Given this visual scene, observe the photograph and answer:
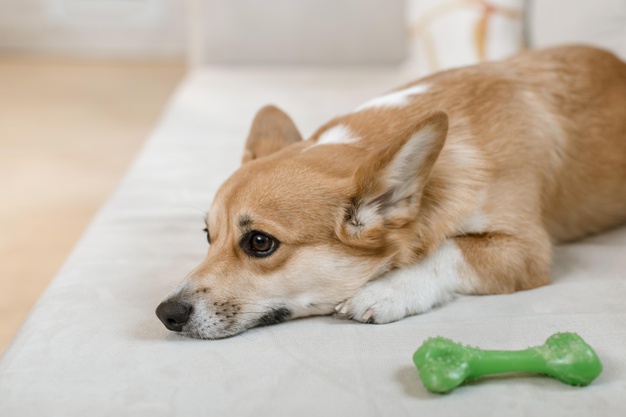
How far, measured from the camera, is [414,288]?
1.79 m

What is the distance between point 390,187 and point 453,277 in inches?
11.8

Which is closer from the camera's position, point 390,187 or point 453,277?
point 390,187

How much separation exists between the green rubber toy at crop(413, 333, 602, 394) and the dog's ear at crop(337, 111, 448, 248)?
379mm

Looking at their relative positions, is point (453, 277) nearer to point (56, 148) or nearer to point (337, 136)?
point (337, 136)

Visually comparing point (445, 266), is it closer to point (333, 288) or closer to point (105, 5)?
point (333, 288)

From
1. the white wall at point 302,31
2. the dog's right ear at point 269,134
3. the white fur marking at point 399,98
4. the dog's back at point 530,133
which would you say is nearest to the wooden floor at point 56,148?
the white wall at point 302,31

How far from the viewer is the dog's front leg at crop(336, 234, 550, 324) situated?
1.76m

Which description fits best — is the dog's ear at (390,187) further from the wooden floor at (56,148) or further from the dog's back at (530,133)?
the wooden floor at (56,148)

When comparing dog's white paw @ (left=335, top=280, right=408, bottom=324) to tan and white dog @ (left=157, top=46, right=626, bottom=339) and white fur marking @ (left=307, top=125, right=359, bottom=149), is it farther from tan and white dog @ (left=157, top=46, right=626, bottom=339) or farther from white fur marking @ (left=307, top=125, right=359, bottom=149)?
white fur marking @ (left=307, top=125, right=359, bottom=149)

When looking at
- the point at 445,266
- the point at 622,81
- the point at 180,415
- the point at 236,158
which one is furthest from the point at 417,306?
the point at 236,158

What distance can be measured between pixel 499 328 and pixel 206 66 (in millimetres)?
2900

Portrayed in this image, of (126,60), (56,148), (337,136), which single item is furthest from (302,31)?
(126,60)

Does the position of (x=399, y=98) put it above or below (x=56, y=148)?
above

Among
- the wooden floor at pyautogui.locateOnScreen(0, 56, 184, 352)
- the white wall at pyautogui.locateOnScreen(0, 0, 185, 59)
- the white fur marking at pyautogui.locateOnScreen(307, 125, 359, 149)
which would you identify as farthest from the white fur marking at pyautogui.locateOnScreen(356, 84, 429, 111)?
the white wall at pyautogui.locateOnScreen(0, 0, 185, 59)
